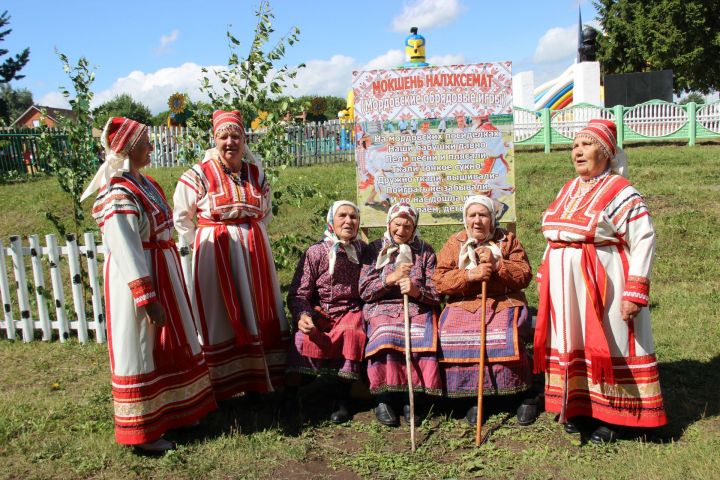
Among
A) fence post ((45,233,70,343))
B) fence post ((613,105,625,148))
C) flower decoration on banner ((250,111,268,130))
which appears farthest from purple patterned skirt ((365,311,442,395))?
fence post ((613,105,625,148))

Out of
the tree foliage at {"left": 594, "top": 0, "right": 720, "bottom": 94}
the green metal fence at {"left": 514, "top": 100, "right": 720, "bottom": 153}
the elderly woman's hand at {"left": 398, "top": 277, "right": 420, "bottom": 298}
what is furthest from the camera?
the tree foliage at {"left": 594, "top": 0, "right": 720, "bottom": 94}

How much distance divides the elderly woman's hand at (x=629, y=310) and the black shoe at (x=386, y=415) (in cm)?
Result: 156

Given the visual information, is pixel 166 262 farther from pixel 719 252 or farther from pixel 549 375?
pixel 719 252

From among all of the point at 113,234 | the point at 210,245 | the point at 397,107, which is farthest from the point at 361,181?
the point at 113,234

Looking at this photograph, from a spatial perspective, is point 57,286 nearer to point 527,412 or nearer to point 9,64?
point 527,412

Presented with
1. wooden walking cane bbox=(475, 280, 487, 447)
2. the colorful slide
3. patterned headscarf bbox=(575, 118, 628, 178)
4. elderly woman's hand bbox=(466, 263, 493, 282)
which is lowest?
wooden walking cane bbox=(475, 280, 487, 447)

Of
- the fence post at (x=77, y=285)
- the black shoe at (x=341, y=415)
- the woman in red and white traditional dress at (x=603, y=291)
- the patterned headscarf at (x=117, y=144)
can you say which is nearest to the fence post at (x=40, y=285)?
the fence post at (x=77, y=285)

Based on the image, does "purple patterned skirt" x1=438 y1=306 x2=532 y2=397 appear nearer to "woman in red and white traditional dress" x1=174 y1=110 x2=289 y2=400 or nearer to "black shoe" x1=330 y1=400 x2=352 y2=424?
"black shoe" x1=330 y1=400 x2=352 y2=424

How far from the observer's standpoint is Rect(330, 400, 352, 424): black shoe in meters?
4.23

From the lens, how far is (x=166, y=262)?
378 cm

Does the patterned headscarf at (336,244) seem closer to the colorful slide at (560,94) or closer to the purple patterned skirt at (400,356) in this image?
the purple patterned skirt at (400,356)

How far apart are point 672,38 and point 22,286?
25733mm

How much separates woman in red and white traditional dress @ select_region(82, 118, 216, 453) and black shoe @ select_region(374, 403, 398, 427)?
1.24 m

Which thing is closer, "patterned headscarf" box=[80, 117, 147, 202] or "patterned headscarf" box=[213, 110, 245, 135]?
"patterned headscarf" box=[80, 117, 147, 202]
